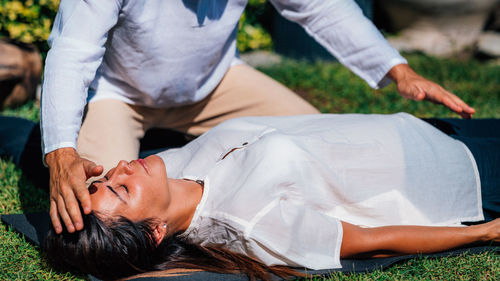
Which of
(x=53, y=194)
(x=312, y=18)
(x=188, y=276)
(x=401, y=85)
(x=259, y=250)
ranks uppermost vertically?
(x=312, y=18)

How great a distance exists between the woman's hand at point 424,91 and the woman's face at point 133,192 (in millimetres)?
1452

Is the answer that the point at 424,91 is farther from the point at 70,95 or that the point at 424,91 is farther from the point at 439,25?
the point at 439,25

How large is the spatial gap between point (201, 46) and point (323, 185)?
3.72 ft

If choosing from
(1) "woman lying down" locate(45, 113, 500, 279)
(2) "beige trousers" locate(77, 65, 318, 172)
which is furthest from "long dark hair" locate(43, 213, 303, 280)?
(2) "beige trousers" locate(77, 65, 318, 172)

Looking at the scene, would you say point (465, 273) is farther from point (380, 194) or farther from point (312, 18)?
point (312, 18)

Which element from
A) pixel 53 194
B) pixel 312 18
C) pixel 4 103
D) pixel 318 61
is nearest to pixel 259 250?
pixel 53 194

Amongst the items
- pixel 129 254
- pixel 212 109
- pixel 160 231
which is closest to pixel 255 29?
pixel 212 109

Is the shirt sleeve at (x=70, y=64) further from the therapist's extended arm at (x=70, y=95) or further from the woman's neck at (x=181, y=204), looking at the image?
the woman's neck at (x=181, y=204)

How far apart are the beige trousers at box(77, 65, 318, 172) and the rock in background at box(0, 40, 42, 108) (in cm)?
186

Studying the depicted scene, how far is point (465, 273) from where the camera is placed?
235cm

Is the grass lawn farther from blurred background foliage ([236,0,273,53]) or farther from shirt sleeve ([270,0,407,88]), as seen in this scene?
shirt sleeve ([270,0,407,88])

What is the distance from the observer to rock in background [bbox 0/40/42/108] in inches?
179

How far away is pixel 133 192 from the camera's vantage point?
225cm

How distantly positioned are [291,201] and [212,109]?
4.23ft
